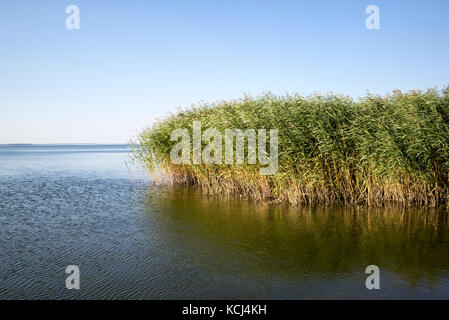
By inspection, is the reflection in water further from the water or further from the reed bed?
the reed bed

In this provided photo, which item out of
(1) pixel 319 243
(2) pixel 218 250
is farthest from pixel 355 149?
(2) pixel 218 250

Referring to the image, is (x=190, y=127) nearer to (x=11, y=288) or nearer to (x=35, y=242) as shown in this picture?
(x=35, y=242)

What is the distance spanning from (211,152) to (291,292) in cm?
956

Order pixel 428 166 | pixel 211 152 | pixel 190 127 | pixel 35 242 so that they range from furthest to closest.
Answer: pixel 190 127, pixel 211 152, pixel 428 166, pixel 35 242

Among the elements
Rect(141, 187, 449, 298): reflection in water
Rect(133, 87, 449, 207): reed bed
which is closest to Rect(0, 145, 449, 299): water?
Rect(141, 187, 449, 298): reflection in water

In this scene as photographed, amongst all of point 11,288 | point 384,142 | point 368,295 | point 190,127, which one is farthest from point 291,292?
point 190,127

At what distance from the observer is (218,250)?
7.82 m

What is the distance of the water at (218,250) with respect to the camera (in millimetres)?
5832

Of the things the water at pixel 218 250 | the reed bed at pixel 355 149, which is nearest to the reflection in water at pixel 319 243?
the water at pixel 218 250

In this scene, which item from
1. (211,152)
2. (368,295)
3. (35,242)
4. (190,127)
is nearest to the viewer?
(368,295)

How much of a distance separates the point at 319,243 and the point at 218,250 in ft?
8.65

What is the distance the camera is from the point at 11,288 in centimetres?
591

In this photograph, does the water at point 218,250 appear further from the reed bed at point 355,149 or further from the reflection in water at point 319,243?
the reed bed at point 355,149

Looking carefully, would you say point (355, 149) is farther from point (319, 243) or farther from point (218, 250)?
point (218, 250)
